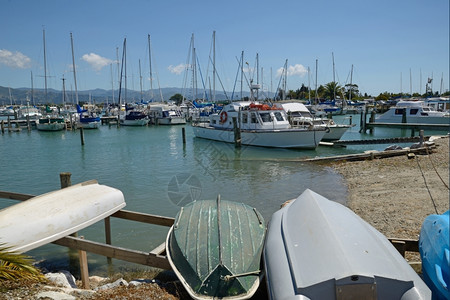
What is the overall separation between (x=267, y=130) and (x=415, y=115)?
77.5ft

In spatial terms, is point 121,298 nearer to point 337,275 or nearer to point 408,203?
point 337,275

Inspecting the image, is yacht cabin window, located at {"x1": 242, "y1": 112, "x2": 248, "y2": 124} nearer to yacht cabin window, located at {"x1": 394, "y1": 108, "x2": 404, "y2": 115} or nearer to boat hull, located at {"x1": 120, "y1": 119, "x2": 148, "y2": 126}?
yacht cabin window, located at {"x1": 394, "y1": 108, "x2": 404, "y2": 115}

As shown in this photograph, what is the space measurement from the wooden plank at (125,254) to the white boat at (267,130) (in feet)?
62.1

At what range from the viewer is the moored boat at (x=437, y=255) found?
12.5 feet

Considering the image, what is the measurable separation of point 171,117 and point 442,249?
50877 mm

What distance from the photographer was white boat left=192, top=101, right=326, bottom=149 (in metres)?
23.7

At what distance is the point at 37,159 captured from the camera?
79.5 ft

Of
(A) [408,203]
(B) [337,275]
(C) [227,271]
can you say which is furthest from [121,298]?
(A) [408,203]

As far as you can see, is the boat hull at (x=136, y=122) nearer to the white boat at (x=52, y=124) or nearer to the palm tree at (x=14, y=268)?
the white boat at (x=52, y=124)

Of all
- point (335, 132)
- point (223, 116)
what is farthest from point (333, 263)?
point (223, 116)

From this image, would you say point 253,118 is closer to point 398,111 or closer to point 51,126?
point 398,111

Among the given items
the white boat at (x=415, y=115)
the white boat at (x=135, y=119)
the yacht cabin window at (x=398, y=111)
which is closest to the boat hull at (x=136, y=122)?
the white boat at (x=135, y=119)

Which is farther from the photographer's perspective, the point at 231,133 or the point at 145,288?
the point at 231,133

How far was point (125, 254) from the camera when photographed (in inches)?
231
